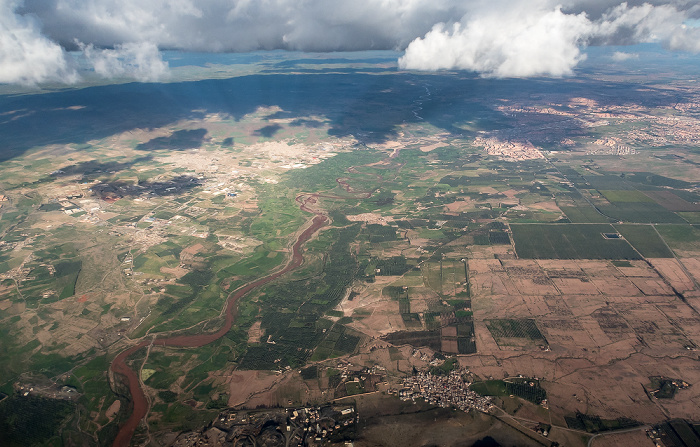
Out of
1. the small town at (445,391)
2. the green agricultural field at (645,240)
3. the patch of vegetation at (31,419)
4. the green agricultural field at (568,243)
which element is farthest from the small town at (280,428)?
the green agricultural field at (645,240)

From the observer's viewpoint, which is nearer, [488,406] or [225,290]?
[488,406]

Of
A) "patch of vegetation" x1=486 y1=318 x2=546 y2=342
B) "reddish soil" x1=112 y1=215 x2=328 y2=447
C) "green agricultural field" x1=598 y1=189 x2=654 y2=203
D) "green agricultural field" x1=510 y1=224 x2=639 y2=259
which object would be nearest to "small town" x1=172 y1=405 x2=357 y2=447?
"reddish soil" x1=112 y1=215 x2=328 y2=447

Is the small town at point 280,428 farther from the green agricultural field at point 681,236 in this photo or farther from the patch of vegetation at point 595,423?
the green agricultural field at point 681,236

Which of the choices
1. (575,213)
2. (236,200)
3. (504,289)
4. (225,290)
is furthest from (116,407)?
(575,213)

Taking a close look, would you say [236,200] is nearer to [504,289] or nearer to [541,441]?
[504,289]

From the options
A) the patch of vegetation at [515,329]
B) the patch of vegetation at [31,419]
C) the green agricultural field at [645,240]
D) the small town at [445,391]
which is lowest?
the patch of vegetation at [31,419]

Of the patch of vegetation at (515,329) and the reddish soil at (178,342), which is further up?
the patch of vegetation at (515,329)
